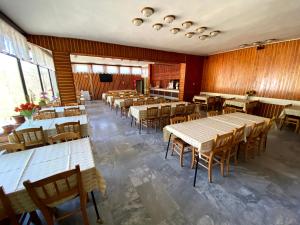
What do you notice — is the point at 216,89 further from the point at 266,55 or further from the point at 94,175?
the point at 94,175

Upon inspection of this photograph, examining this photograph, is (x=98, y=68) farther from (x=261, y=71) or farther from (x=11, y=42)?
(x=261, y=71)

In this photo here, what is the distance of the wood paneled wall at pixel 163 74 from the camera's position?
838 centimetres

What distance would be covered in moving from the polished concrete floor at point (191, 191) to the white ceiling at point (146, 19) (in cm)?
287

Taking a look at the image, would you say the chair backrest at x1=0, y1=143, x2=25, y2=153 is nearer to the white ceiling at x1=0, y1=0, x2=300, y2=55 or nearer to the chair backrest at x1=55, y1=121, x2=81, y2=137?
the chair backrest at x1=55, y1=121, x2=81, y2=137

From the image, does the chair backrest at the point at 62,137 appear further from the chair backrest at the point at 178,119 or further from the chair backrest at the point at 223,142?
the chair backrest at the point at 223,142

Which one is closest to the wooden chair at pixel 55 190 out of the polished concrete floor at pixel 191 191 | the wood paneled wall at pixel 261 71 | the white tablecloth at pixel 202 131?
the polished concrete floor at pixel 191 191

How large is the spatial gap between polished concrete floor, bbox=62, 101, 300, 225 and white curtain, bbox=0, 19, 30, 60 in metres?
2.65

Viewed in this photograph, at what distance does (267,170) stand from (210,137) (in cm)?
140

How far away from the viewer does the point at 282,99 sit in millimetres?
4906

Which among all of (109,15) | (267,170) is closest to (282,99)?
(267,170)

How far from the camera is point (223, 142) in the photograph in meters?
2.12

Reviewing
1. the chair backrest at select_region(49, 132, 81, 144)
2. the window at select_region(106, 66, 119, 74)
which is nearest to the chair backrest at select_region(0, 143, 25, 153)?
the chair backrest at select_region(49, 132, 81, 144)

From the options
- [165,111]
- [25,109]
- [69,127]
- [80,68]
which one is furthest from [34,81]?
[80,68]

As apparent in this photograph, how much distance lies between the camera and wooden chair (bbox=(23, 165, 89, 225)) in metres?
1.06
